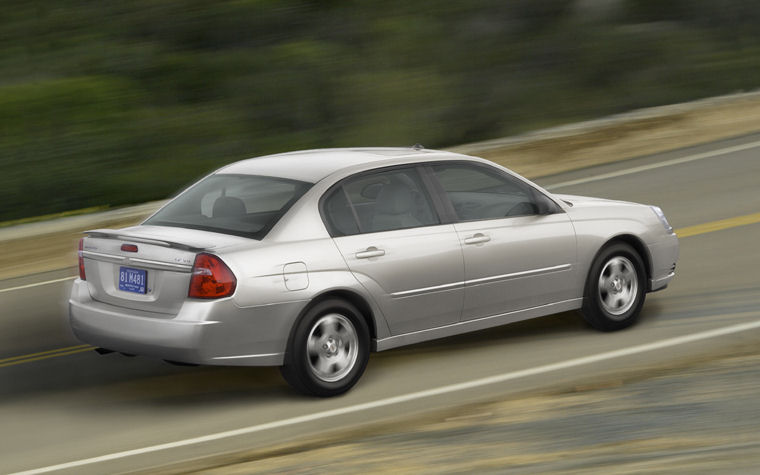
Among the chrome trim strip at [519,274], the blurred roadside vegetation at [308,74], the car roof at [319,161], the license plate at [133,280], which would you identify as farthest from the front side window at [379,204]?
the blurred roadside vegetation at [308,74]

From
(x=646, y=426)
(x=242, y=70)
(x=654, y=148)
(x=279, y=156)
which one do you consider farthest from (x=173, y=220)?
(x=242, y=70)

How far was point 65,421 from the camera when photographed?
7590 mm

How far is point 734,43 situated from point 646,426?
22687 mm

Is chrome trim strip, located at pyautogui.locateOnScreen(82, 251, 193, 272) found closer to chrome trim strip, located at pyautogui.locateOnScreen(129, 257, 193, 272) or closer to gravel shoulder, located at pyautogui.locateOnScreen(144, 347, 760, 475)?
chrome trim strip, located at pyautogui.locateOnScreen(129, 257, 193, 272)

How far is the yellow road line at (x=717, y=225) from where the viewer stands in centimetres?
1335

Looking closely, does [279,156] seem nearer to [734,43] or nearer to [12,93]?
[12,93]

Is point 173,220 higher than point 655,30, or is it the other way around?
point 655,30

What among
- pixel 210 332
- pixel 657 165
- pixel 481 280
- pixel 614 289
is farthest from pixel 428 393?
pixel 657 165

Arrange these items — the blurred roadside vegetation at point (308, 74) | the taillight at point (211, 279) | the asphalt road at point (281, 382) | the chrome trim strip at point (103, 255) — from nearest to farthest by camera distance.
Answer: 1. the asphalt road at point (281, 382)
2. the taillight at point (211, 279)
3. the chrome trim strip at point (103, 255)
4. the blurred roadside vegetation at point (308, 74)

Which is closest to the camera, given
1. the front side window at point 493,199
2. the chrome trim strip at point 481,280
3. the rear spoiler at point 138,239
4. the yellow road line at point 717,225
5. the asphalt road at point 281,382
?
the asphalt road at point 281,382

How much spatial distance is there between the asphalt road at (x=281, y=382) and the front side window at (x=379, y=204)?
1.07 meters

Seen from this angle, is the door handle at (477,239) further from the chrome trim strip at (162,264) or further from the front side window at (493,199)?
the chrome trim strip at (162,264)

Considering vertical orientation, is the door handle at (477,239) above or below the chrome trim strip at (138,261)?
above

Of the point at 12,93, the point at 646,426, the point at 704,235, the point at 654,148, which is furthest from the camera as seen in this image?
the point at 12,93
